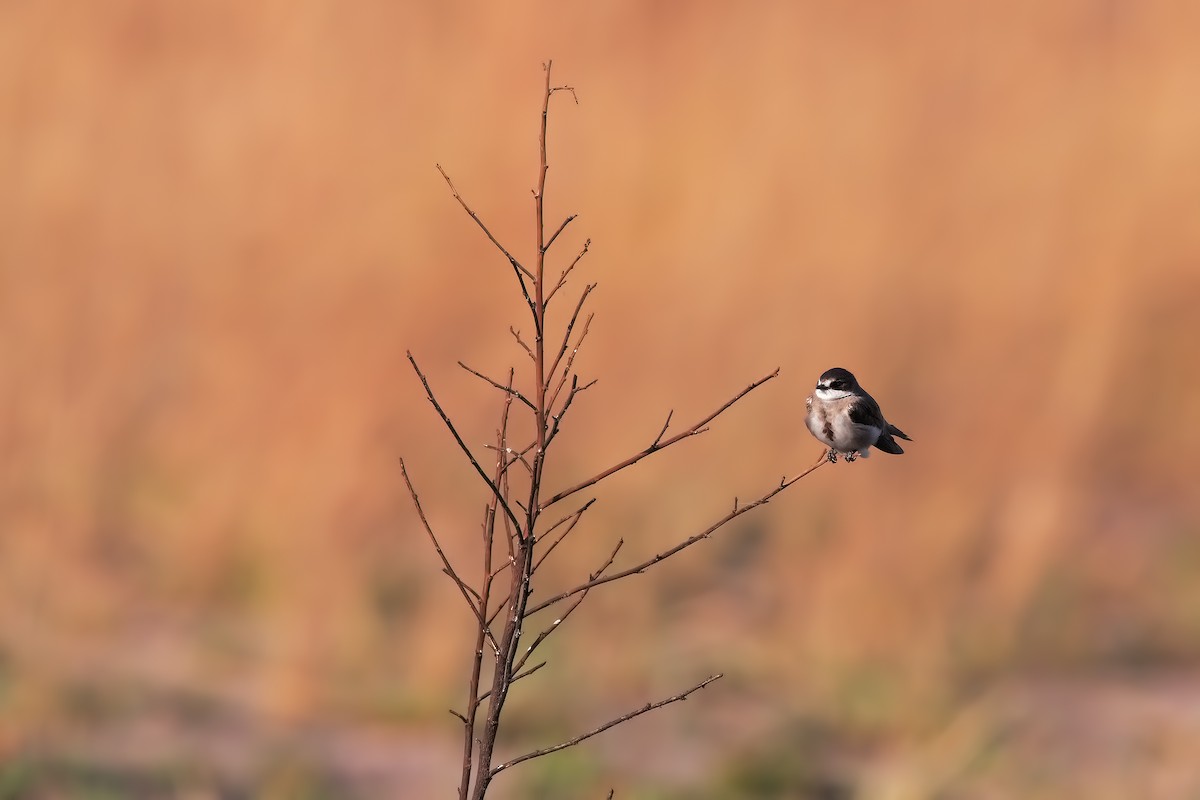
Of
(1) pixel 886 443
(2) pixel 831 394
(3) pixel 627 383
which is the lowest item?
(1) pixel 886 443

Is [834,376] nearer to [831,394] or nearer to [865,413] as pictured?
[831,394]

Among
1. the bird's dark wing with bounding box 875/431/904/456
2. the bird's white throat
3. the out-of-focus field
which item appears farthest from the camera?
the out-of-focus field

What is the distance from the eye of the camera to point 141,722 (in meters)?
5.26

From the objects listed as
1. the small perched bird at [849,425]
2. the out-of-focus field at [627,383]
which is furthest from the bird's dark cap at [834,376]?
the out-of-focus field at [627,383]

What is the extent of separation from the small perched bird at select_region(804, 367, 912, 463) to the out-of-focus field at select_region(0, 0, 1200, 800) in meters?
2.54

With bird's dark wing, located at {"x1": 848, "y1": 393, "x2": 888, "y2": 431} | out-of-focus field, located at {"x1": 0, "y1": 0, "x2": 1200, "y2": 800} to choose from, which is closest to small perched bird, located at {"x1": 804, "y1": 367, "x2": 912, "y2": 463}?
bird's dark wing, located at {"x1": 848, "y1": 393, "x2": 888, "y2": 431}

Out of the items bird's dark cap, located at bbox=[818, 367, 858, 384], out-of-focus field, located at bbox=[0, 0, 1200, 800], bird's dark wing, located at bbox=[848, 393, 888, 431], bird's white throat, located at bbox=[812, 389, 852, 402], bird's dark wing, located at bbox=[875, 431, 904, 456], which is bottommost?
bird's dark wing, located at bbox=[875, 431, 904, 456]

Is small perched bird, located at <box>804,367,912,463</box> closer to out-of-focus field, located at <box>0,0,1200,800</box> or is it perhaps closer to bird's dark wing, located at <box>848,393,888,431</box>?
bird's dark wing, located at <box>848,393,888,431</box>

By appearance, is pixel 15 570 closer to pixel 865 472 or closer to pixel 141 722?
pixel 141 722

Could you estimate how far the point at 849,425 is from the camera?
97.3 inches

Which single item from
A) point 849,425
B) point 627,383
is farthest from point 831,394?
point 627,383

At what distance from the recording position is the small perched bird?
247 cm

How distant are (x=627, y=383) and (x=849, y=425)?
14.7 feet

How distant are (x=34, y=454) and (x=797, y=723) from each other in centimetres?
321
